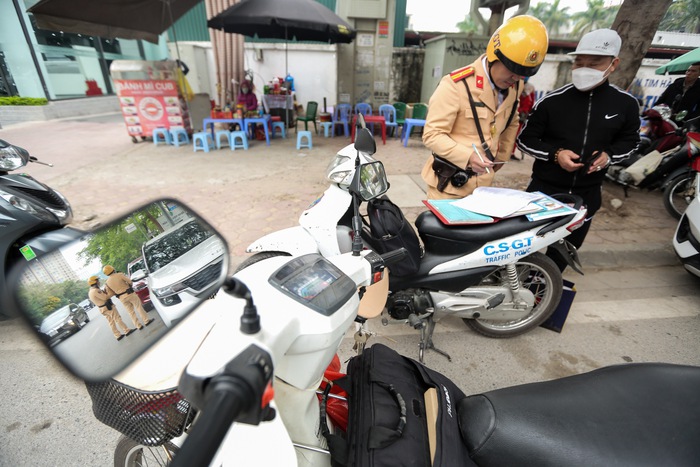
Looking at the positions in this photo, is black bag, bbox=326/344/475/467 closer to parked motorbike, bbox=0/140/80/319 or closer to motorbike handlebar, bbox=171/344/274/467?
motorbike handlebar, bbox=171/344/274/467

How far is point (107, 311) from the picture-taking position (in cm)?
70

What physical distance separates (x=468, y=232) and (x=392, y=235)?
1.52ft

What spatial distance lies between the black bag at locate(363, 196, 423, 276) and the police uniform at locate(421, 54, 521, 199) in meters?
0.55

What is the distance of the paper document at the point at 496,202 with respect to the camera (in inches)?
79.4

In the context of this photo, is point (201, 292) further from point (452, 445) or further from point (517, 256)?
point (517, 256)

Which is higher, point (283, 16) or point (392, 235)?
point (283, 16)

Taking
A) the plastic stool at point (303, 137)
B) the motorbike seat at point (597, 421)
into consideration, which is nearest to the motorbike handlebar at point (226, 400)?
the motorbike seat at point (597, 421)

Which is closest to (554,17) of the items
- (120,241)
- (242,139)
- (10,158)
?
(242,139)

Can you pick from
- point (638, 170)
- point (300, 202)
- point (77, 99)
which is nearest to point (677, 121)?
point (638, 170)

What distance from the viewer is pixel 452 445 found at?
3.08ft

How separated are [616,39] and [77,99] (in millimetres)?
15876

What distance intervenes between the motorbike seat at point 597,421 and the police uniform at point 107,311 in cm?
95

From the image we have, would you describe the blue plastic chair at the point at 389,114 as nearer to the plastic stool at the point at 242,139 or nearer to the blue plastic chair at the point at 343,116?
the blue plastic chair at the point at 343,116

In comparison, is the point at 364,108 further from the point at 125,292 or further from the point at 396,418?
the point at 125,292
